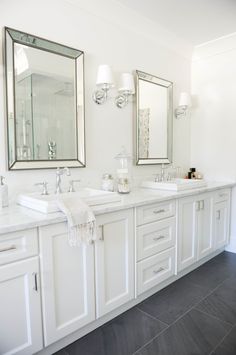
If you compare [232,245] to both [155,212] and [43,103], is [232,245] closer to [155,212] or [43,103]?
[155,212]

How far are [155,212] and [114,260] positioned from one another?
513mm

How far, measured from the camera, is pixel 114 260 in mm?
1727

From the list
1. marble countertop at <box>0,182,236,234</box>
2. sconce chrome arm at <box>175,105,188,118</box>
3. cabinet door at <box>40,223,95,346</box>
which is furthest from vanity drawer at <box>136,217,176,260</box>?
sconce chrome arm at <box>175,105,188,118</box>

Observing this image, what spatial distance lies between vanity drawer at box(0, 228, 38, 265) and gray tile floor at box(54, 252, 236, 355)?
719 mm

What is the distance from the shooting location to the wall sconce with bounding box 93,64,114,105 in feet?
6.81

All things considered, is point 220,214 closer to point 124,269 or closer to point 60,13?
point 124,269

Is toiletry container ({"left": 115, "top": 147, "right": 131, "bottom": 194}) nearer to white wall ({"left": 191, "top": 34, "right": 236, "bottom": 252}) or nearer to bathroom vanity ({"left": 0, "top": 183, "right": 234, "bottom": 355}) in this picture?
bathroom vanity ({"left": 0, "top": 183, "right": 234, "bottom": 355})

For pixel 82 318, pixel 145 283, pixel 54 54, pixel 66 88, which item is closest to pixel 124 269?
pixel 145 283

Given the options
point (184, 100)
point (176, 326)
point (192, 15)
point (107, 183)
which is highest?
point (192, 15)

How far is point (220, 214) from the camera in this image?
2.80 m

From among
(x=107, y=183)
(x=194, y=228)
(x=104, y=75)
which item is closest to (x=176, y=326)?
(x=194, y=228)

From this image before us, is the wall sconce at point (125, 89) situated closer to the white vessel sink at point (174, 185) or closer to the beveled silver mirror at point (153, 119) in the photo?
the beveled silver mirror at point (153, 119)

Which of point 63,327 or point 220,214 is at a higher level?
point 220,214

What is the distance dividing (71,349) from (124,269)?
57 cm
